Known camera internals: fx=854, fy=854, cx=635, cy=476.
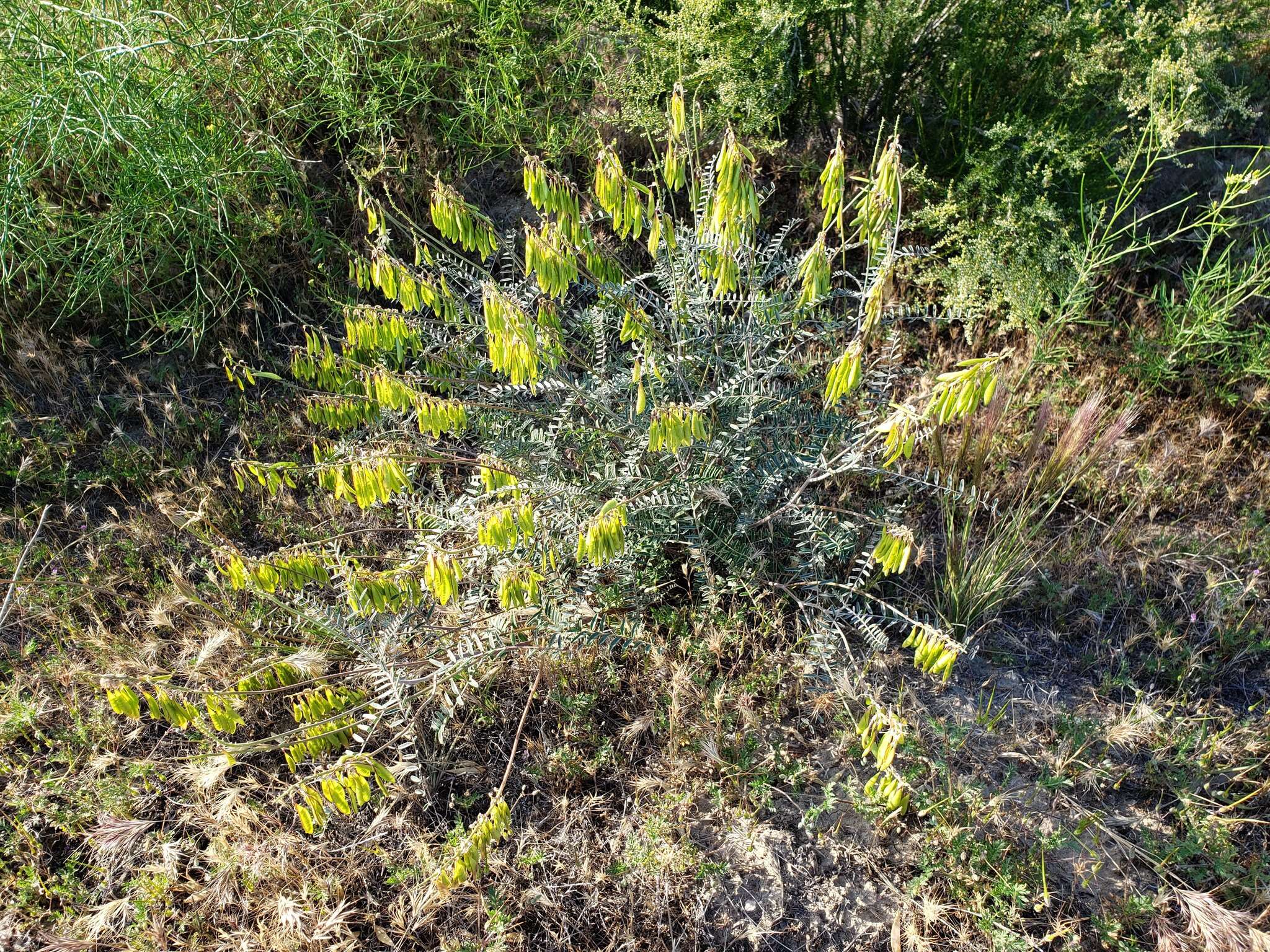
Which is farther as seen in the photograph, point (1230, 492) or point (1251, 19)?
point (1251, 19)

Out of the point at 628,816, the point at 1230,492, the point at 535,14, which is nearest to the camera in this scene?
the point at 628,816

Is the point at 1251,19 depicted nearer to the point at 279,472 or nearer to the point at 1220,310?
the point at 1220,310

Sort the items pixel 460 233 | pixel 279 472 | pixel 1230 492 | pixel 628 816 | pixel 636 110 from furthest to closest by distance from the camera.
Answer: pixel 636 110
pixel 1230 492
pixel 279 472
pixel 628 816
pixel 460 233

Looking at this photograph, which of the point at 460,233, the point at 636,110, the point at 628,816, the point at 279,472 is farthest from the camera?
the point at 636,110

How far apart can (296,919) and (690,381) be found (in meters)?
1.75

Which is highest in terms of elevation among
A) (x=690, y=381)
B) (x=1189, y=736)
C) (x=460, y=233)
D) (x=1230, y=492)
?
(x=460, y=233)

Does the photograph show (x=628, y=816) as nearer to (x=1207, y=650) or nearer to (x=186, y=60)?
(x=1207, y=650)

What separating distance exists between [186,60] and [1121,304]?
12.8 ft

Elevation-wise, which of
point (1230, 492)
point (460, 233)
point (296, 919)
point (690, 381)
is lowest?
point (296, 919)

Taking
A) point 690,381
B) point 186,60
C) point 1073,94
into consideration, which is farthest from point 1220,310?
point 186,60

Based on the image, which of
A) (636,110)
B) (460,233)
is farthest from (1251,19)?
(460,233)

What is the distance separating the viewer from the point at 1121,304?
3.50 m

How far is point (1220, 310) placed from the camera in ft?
9.98

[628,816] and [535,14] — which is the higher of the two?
[535,14]
